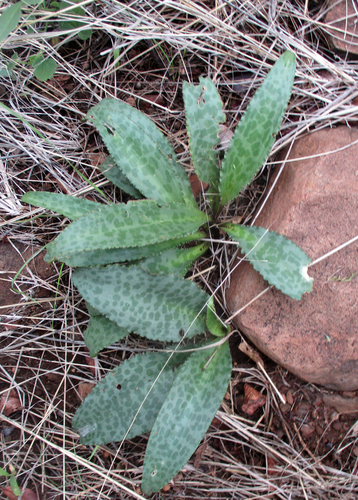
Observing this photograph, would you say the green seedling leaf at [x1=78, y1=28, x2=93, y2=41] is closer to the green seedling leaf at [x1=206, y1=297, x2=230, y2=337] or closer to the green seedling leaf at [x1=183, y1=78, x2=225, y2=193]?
the green seedling leaf at [x1=183, y1=78, x2=225, y2=193]

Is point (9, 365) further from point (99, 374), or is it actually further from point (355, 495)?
point (355, 495)

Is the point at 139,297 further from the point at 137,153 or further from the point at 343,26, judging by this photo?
the point at 343,26

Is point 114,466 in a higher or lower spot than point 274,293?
lower

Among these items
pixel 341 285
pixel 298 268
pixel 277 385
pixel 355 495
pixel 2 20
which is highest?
pixel 2 20

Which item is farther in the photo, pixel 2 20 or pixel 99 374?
pixel 99 374

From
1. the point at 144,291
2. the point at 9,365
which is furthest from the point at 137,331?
the point at 9,365

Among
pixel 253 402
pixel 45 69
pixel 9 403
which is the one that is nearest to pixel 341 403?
pixel 253 402

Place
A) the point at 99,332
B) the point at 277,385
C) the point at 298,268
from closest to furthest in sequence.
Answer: the point at 298,268
the point at 99,332
the point at 277,385
